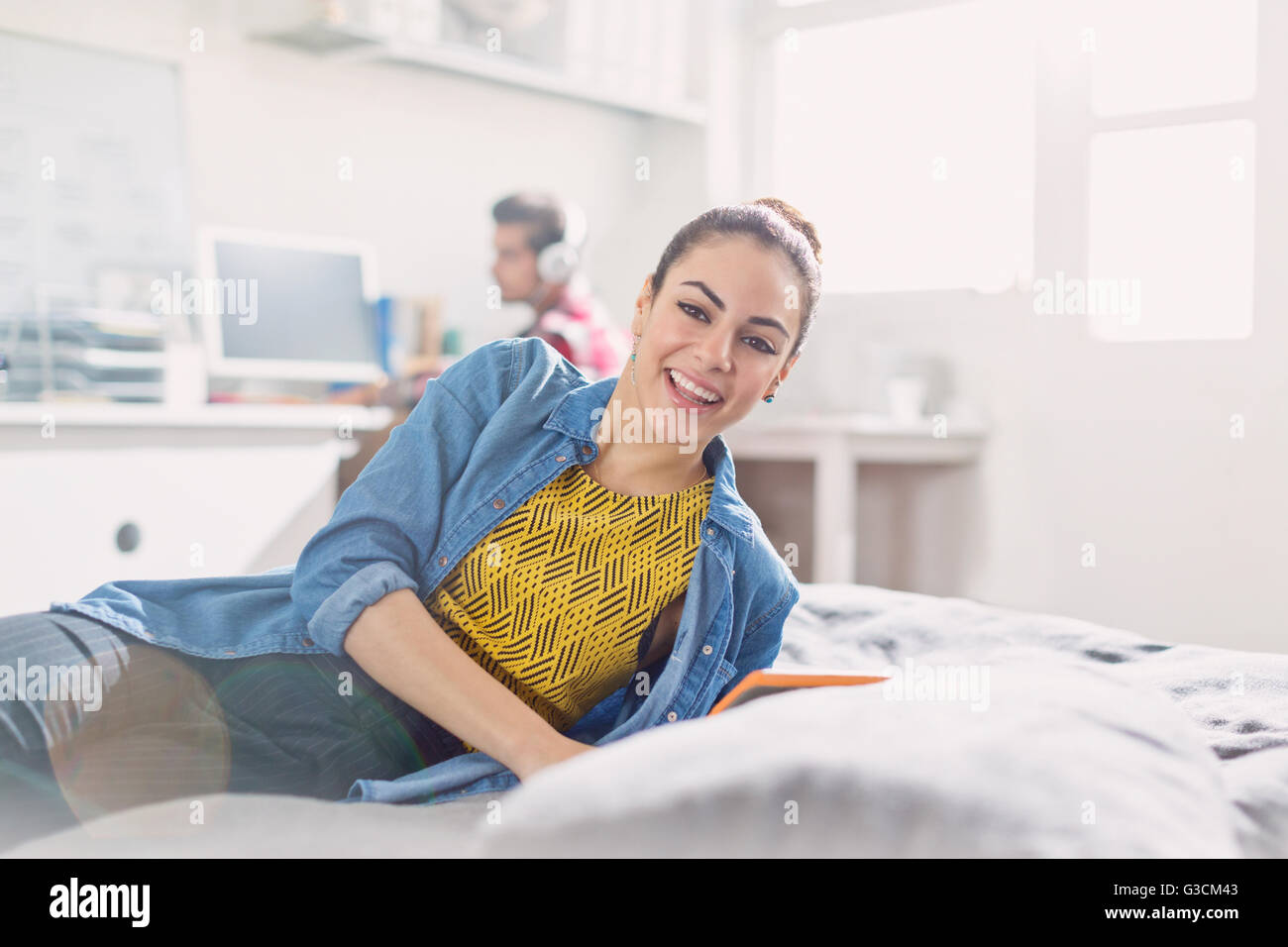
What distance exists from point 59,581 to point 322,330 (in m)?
1.02

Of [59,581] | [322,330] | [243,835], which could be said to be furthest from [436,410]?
[322,330]

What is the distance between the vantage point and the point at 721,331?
1.13m

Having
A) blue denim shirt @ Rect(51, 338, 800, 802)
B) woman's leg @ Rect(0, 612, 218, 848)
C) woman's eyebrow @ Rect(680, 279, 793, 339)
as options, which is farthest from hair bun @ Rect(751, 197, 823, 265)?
woman's leg @ Rect(0, 612, 218, 848)

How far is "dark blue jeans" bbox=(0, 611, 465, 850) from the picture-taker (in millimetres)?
907

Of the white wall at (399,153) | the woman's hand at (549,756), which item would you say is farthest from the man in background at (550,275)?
the woman's hand at (549,756)

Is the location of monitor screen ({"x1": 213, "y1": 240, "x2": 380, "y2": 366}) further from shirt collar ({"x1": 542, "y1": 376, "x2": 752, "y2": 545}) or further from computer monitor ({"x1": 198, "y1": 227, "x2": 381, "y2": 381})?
shirt collar ({"x1": 542, "y1": 376, "x2": 752, "y2": 545})

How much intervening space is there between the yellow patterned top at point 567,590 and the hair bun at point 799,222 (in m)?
0.31

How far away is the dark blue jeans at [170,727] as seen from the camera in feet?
2.98

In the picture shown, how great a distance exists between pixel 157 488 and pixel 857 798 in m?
2.03

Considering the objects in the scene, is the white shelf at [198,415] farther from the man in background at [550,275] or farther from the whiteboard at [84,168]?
the man in background at [550,275]

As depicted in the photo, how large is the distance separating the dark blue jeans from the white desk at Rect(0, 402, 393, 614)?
1.18 m

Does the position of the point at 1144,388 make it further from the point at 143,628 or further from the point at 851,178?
the point at 143,628

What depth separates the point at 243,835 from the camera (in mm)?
745

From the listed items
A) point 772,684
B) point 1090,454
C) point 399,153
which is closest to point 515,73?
point 399,153
